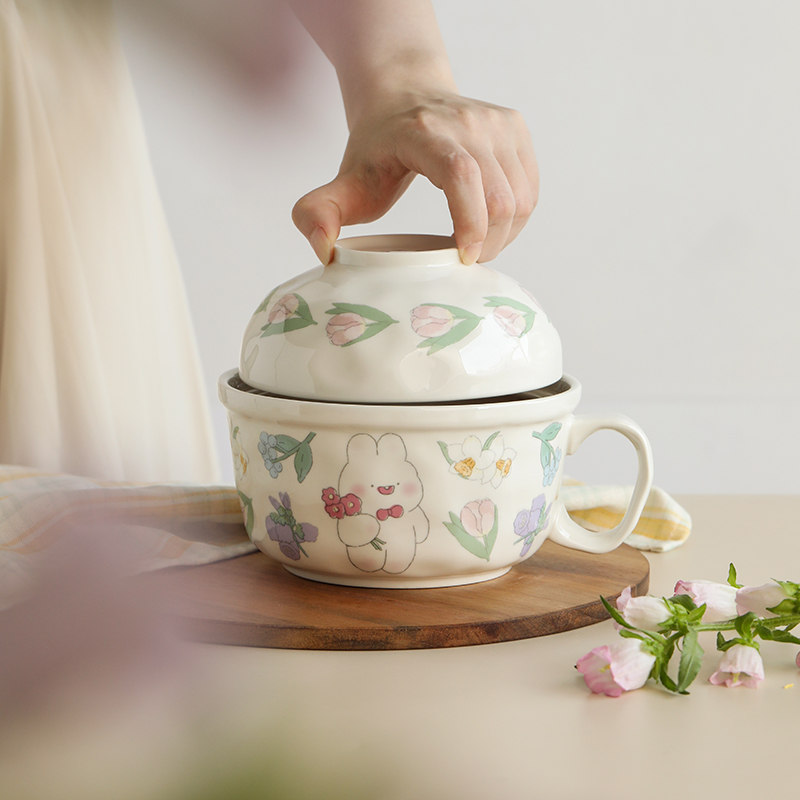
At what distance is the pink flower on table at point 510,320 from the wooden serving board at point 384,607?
4.3 inches

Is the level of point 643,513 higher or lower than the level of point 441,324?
lower

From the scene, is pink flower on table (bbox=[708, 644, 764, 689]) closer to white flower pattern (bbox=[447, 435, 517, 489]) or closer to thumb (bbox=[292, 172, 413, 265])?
white flower pattern (bbox=[447, 435, 517, 489])

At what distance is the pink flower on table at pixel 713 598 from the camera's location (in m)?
0.32

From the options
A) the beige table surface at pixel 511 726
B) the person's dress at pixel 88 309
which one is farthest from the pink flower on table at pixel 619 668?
the person's dress at pixel 88 309

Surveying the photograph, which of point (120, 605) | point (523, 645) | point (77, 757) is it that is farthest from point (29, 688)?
point (523, 645)

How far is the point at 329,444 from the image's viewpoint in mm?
350

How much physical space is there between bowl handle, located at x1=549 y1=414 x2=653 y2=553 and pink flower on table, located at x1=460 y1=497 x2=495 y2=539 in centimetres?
5

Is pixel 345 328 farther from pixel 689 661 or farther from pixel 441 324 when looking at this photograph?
pixel 689 661

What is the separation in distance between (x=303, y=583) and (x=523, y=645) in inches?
3.9

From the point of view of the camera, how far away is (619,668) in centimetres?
28

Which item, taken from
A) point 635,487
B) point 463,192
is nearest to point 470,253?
point 463,192

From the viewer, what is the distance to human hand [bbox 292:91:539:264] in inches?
15.1

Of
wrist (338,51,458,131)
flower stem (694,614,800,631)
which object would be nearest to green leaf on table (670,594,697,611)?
flower stem (694,614,800,631)

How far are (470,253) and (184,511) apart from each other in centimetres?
19
